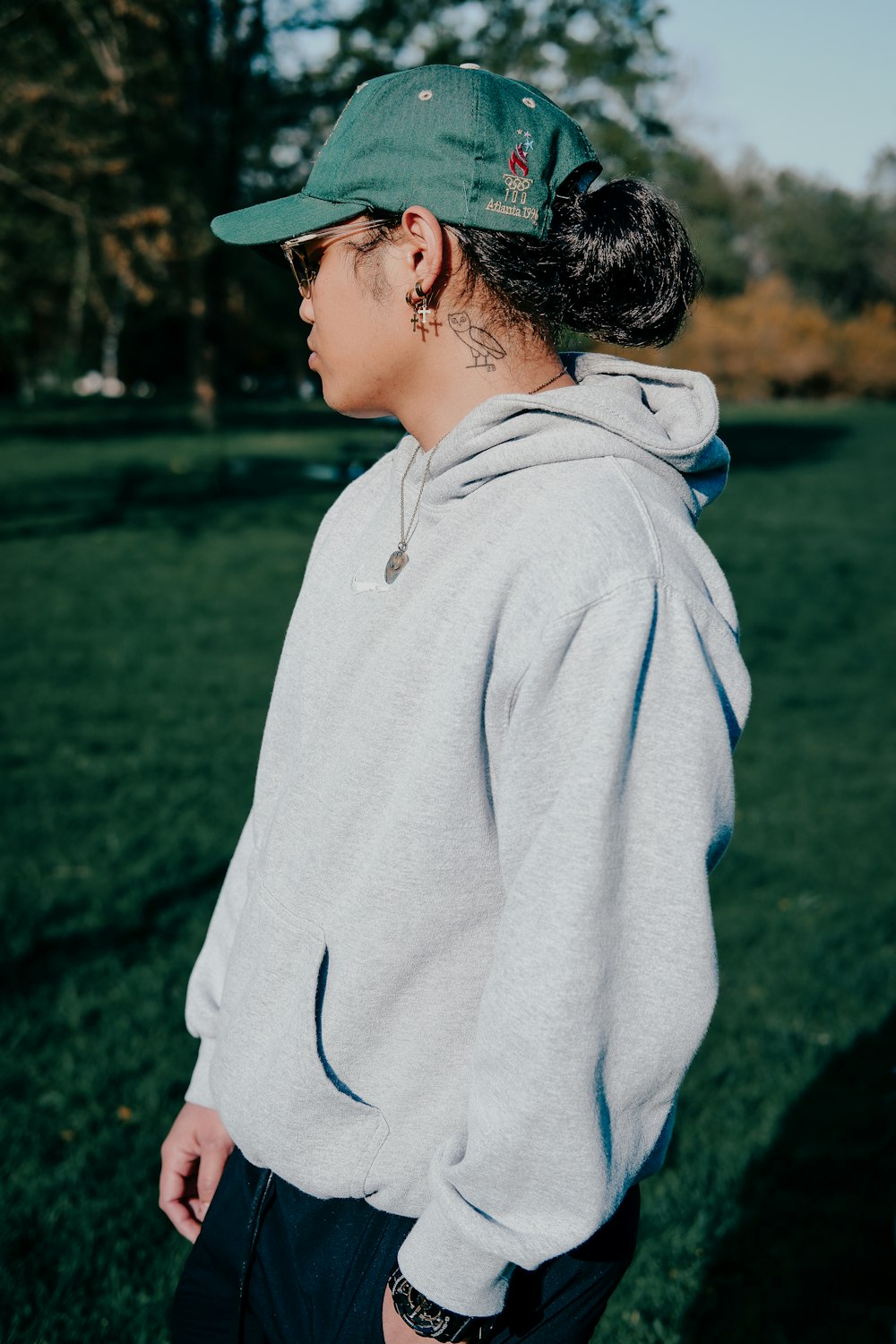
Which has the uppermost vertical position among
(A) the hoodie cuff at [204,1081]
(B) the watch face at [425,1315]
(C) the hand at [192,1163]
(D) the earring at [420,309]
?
(D) the earring at [420,309]

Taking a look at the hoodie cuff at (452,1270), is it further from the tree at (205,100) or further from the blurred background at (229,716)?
the tree at (205,100)

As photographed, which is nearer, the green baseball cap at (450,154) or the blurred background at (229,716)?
the green baseball cap at (450,154)

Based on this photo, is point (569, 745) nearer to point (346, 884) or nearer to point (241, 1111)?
point (346, 884)

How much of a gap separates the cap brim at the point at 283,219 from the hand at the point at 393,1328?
1.30m

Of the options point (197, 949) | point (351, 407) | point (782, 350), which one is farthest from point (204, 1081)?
point (782, 350)

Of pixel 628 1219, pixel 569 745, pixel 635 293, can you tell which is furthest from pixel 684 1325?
pixel 635 293

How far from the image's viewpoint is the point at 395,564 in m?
1.33

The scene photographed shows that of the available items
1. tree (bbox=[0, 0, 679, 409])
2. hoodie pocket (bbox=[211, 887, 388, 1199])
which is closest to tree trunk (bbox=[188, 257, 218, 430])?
tree (bbox=[0, 0, 679, 409])

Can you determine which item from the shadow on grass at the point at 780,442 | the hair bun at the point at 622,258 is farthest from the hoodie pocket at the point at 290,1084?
the shadow on grass at the point at 780,442

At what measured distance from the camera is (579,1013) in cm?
107

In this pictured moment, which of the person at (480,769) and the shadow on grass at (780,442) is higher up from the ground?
the person at (480,769)

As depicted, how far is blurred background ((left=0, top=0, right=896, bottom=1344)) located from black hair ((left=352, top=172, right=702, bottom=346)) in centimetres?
29

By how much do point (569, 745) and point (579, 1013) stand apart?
0.89ft

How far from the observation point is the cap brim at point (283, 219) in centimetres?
130
